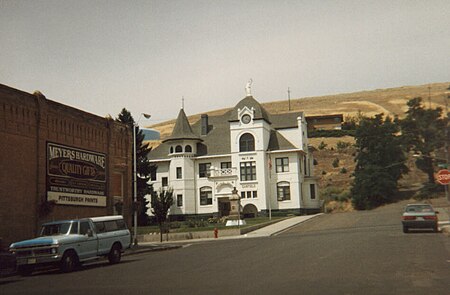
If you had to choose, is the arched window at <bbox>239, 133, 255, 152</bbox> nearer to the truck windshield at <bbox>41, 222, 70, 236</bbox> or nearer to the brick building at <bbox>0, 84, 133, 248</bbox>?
the brick building at <bbox>0, 84, 133, 248</bbox>

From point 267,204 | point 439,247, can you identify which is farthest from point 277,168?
point 439,247

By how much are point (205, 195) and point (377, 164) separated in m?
22.0

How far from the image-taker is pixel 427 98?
51812 millimetres

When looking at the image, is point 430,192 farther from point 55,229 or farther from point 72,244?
point 72,244

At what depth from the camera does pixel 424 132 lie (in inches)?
2180

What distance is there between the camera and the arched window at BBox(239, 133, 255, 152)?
2603 inches

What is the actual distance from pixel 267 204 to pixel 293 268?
48.5 meters

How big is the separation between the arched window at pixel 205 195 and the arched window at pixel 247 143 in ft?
22.2

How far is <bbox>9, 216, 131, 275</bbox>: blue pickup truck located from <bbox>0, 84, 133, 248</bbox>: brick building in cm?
604

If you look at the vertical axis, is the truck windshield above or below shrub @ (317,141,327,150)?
below

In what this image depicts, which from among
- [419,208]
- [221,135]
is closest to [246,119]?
[221,135]

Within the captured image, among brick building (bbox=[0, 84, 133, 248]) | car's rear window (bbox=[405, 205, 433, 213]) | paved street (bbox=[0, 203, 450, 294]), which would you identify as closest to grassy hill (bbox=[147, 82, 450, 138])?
car's rear window (bbox=[405, 205, 433, 213])

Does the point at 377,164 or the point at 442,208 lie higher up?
the point at 377,164

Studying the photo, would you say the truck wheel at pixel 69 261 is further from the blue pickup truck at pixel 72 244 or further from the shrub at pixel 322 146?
the shrub at pixel 322 146
